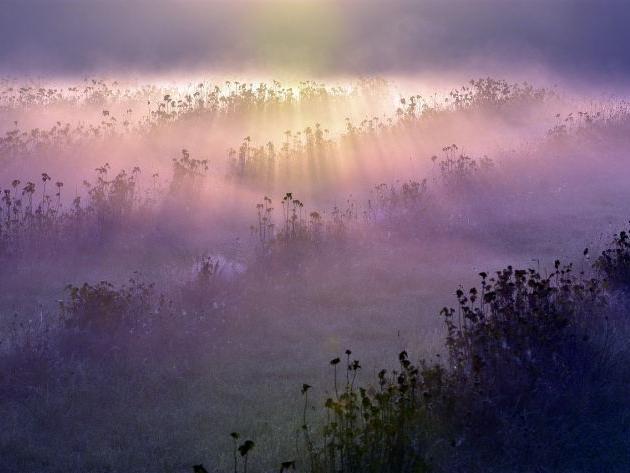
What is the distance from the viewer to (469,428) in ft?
17.9

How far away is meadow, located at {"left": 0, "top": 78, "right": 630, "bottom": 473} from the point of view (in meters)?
5.43

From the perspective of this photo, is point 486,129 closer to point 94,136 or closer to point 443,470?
A: point 94,136

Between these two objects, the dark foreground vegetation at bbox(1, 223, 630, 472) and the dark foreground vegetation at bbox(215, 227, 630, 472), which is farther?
the dark foreground vegetation at bbox(1, 223, 630, 472)

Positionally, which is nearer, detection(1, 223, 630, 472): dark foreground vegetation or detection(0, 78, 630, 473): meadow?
detection(1, 223, 630, 472): dark foreground vegetation

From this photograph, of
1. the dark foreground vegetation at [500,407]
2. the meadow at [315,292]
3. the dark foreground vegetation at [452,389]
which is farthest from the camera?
the meadow at [315,292]

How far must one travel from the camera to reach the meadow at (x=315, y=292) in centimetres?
543

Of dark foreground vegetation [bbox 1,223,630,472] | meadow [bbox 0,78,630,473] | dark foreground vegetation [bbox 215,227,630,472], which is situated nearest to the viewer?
dark foreground vegetation [bbox 215,227,630,472]

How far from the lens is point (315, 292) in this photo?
30.5ft

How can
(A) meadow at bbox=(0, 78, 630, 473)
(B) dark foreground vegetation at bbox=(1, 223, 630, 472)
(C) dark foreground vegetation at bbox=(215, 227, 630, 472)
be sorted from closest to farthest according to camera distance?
1. (C) dark foreground vegetation at bbox=(215, 227, 630, 472)
2. (B) dark foreground vegetation at bbox=(1, 223, 630, 472)
3. (A) meadow at bbox=(0, 78, 630, 473)

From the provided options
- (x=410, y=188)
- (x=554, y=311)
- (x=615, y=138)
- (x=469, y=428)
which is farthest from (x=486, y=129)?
(x=469, y=428)

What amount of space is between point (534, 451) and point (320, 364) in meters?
2.52

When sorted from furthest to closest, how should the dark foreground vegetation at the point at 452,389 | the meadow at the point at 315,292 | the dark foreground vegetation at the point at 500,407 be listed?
1. the meadow at the point at 315,292
2. the dark foreground vegetation at the point at 452,389
3. the dark foreground vegetation at the point at 500,407

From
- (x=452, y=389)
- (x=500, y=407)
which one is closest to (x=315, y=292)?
(x=452, y=389)

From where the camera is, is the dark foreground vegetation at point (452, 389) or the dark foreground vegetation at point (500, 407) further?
the dark foreground vegetation at point (452, 389)
